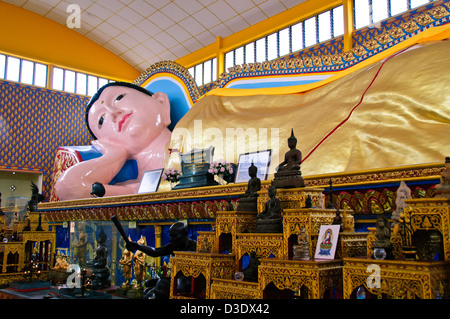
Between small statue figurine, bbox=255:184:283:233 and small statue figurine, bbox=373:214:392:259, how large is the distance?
0.56 metres

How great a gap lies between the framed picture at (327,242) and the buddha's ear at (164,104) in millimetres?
4962

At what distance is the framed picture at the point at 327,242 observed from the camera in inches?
77.5

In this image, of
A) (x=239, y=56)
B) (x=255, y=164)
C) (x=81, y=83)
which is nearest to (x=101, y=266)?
(x=255, y=164)

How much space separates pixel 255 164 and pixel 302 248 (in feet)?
6.14

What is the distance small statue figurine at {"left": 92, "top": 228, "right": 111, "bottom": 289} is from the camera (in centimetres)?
378

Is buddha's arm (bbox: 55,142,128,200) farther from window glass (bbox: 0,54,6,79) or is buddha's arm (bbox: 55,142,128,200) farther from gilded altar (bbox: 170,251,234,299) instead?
window glass (bbox: 0,54,6,79)

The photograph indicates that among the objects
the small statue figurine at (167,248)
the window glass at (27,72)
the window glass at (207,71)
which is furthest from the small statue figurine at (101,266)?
the window glass at (27,72)

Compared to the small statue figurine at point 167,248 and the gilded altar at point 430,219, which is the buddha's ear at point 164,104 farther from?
the gilded altar at point 430,219

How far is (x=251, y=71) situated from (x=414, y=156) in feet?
10.3

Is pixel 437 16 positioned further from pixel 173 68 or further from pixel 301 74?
pixel 173 68

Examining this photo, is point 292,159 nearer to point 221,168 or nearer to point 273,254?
point 273,254

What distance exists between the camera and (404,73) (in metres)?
3.52

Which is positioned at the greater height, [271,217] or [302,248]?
[271,217]

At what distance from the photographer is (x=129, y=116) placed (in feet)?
21.5
